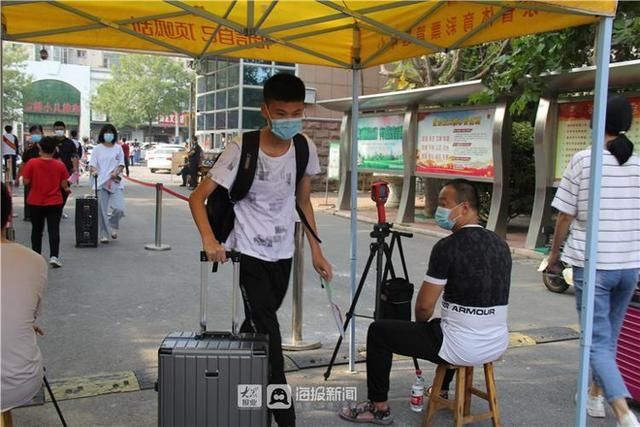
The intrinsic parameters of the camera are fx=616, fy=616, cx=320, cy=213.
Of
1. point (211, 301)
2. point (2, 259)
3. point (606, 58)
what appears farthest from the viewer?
point (211, 301)

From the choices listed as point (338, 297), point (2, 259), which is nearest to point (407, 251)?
point (338, 297)

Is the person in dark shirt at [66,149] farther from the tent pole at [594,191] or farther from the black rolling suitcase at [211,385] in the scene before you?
the tent pole at [594,191]

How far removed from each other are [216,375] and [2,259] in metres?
1.06

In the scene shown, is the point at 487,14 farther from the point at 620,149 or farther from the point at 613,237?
the point at 613,237

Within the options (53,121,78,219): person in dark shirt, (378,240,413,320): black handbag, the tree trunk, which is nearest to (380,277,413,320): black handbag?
(378,240,413,320): black handbag

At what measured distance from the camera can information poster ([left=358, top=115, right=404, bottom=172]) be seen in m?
13.4

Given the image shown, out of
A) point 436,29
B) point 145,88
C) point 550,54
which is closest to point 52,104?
point 145,88

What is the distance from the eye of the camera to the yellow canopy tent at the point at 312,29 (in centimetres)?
319

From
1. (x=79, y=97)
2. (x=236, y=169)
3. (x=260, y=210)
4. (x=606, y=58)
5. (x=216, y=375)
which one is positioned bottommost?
(x=216, y=375)

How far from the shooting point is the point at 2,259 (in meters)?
2.67

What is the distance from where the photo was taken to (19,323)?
2.68 meters

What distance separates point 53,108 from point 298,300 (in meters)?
52.7

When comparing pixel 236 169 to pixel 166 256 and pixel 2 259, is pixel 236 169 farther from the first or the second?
pixel 166 256

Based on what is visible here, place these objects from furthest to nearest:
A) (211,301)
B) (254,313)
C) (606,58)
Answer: (211,301)
(254,313)
(606,58)
